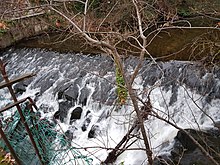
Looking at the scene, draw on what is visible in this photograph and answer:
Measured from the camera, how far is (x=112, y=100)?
6.30m

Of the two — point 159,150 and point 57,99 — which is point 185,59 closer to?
point 159,150

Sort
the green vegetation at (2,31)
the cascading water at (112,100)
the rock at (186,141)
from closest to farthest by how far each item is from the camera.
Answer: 1. the rock at (186,141)
2. the cascading water at (112,100)
3. the green vegetation at (2,31)

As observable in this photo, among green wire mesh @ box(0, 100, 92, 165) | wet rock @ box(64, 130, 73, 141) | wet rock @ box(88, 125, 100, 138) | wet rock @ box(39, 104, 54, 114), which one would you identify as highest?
green wire mesh @ box(0, 100, 92, 165)

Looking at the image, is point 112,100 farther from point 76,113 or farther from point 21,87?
point 21,87

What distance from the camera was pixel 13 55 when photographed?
9.38 meters

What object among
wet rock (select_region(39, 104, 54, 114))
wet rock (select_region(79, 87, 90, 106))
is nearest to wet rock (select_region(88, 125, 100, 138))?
wet rock (select_region(79, 87, 90, 106))

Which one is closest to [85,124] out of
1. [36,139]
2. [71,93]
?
[71,93]

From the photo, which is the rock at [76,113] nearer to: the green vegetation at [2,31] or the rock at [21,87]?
the rock at [21,87]

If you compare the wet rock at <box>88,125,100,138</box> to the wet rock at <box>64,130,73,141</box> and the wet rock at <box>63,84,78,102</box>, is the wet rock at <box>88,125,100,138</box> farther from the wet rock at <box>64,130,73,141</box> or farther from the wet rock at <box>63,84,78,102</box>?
the wet rock at <box>63,84,78,102</box>

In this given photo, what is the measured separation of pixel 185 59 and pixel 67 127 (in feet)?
10.7

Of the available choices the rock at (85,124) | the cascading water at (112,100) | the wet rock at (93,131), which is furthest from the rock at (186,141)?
the rock at (85,124)

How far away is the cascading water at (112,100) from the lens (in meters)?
5.58

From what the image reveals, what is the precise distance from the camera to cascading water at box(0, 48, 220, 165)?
5.58m

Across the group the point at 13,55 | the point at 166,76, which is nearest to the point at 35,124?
the point at 166,76
